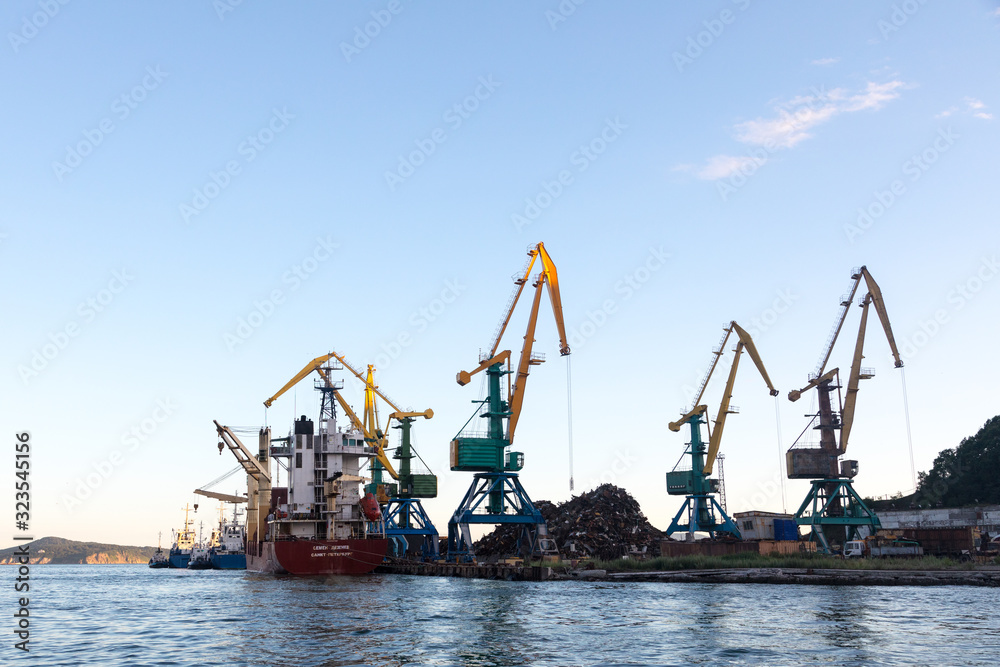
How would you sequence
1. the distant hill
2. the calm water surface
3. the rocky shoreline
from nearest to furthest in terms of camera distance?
the calm water surface
the rocky shoreline
the distant hill

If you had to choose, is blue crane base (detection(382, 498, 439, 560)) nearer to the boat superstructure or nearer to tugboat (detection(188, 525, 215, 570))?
the boat superstructure

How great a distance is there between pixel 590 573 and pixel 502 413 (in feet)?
81.1

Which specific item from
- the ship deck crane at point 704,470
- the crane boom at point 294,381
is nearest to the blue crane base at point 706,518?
the ship deck crane at point 704,470

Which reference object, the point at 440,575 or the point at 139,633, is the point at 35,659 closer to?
the point at 139,633

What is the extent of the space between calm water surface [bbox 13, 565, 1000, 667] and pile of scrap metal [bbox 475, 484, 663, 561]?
4025 centimetres

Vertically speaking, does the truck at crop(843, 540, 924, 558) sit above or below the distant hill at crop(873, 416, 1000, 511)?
below

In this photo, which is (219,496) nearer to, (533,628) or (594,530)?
(594,530)

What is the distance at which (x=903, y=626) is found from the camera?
113 feet

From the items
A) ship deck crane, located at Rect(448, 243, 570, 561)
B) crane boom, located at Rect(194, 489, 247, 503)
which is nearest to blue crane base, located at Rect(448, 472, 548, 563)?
ship deck crane, located at Rect(448, 243, 570, 561)

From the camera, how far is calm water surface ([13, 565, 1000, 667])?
94.2 ft

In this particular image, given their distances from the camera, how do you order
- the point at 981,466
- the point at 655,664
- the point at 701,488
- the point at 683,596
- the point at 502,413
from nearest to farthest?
the point at 655,664 < the point at 683,596 < the point at 502,413 < the point at 701,488 < the point at 981,466

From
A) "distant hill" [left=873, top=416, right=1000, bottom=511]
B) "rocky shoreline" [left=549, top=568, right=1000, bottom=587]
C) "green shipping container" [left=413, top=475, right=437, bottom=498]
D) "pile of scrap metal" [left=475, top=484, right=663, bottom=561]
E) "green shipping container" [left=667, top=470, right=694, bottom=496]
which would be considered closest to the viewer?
"rocky shoreline" [left=549, top=568, right=1000, bottom=587]

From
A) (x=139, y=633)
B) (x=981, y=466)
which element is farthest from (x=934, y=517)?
(x=139, y=633)

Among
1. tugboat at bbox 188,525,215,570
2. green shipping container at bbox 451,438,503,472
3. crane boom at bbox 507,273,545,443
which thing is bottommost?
tugboat at bbox 188,525,215,570
